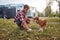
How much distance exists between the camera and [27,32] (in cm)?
116

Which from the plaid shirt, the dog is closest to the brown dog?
the dog

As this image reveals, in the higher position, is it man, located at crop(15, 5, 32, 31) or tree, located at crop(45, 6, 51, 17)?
tree, located at crop(45, 6, 51, 17)

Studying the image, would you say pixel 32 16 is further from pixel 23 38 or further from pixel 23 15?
pixel 23 38

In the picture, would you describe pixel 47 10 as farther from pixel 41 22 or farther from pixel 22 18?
pixel 22 18

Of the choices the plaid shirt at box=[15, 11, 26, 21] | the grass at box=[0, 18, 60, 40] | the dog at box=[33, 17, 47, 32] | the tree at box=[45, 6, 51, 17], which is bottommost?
the grass at box=[0, 18, 60, 40]

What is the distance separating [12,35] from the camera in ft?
3.81

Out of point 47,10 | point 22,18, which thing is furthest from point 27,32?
point 47,10

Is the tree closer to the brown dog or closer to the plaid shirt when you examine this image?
the brown dog

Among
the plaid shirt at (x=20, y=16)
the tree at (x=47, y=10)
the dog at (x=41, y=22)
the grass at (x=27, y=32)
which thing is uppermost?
the tree at (x=47, y=10)

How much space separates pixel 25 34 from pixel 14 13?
0.21 meters

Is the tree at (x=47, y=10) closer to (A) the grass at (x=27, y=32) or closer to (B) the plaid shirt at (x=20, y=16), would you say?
(A) the grass at (x=27, y=32)

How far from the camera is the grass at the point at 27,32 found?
115cm

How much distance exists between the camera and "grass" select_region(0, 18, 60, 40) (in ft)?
3.76

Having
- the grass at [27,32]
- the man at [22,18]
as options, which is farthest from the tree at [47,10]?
the man at [22,18]
